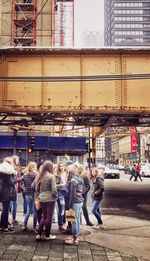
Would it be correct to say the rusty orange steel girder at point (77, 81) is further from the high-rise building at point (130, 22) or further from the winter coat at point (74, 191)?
the high-rise building at point (130, 22)

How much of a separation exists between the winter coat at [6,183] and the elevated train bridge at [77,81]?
11.4 ft

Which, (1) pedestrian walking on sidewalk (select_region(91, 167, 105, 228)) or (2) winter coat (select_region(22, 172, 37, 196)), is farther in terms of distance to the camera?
(1) pedestrian walking on sidewalk (select_region(91, 167, 105, 228))

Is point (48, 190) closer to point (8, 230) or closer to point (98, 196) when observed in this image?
point (8, 230)

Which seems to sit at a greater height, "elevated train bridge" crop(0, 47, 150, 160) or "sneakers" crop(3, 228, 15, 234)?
"elevated train bridge" crop(0, 47, 150, 160)

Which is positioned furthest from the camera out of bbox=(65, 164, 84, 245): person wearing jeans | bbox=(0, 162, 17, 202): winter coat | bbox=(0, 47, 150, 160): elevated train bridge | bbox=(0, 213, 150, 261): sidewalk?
bbox=(0, 47, 150, 160): elevated train bridge

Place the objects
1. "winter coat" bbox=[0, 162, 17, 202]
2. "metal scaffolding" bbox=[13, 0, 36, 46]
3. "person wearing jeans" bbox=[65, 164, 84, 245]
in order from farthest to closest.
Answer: "metal scaffolding" bbox=[13, 0, 36, 46] < "winter coat" bbox=[0, 162, 17, 202] < "person wearing jeans" bbox=[65, 164, 84, 245]

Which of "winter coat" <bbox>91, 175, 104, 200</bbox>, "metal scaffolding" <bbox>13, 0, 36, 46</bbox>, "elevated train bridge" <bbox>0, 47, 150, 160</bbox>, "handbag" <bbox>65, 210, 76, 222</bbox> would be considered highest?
"metal scaffolding" <bbox>13, 0, 36, 46</bbox>

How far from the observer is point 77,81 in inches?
378

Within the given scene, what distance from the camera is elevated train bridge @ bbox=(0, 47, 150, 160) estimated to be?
9.52 meters

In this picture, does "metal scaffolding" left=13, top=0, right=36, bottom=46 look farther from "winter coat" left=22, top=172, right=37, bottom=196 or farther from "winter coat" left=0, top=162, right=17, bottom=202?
"winter coat" left=0, top=162, right=17, bottom=202

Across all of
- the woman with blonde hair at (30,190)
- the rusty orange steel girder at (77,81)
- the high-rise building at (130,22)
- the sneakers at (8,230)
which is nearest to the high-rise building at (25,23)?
the rusty orange steel girder at (77,81)

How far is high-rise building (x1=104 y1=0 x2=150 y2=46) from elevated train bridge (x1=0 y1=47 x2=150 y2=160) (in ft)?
374

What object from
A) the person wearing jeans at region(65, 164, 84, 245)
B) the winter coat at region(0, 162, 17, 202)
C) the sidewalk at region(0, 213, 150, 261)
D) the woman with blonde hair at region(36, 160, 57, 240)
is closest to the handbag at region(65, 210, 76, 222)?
the person wearing jeans at region(65, 164, 84, 245)

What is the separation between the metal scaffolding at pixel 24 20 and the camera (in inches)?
1267
